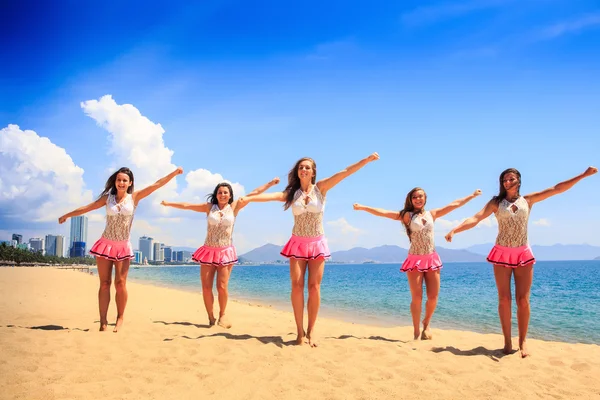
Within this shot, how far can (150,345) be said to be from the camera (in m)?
5.33

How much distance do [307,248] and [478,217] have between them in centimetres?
247

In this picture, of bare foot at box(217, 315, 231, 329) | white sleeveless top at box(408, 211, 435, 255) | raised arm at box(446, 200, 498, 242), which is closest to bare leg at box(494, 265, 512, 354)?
raised arm at box(446, 200, 498, 242)

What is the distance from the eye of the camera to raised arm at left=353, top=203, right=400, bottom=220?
21.0 ft

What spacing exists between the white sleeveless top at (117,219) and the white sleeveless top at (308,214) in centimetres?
268

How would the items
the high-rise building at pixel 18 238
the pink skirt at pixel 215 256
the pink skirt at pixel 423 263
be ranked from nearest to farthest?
1. the pink skirt at pixel 423 263
2. the pink skirt at pixel 215 256
3. the high-rise building at pixel 18 238

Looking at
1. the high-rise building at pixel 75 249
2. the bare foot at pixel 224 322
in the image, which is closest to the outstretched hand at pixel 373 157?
the bare foot at pixel 224 322

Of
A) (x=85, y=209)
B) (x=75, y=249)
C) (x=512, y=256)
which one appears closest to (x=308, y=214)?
(x=512, y=256)

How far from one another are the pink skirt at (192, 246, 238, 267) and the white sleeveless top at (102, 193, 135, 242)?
3.81ft

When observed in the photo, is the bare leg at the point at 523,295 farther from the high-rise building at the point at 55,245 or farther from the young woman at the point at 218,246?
the high-rise building at the point at 55,245

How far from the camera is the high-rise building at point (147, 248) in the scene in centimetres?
17700

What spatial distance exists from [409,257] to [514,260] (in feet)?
5.09

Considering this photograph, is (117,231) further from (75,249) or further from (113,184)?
(75,249)

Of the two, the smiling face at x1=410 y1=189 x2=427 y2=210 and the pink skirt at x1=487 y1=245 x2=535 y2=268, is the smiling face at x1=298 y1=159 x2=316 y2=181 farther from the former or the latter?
the pink skirt at x1=487 y1=245 x2=535 y2=268

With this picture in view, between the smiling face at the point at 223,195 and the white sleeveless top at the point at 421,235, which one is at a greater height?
the smiling face at the point at 223,195
